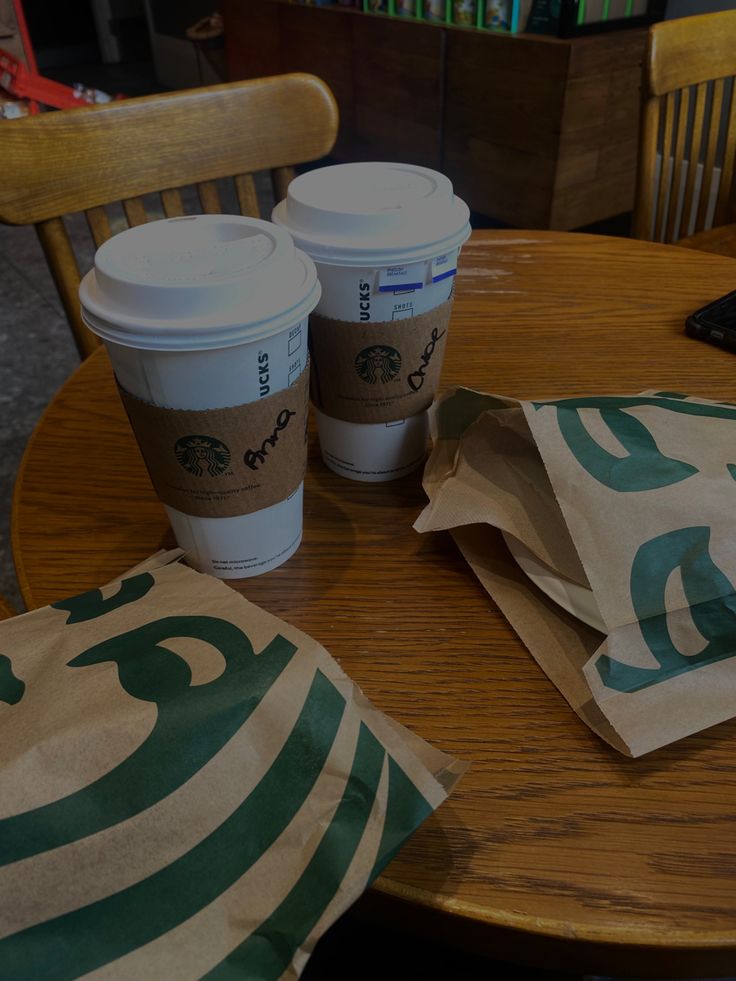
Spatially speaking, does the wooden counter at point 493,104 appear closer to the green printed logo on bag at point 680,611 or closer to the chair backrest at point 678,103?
the chair backrest at point 678,103

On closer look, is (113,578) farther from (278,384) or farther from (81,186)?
(81,186)

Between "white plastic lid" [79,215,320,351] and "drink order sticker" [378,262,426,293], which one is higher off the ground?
"white plastic lid" [79,215,320,351]

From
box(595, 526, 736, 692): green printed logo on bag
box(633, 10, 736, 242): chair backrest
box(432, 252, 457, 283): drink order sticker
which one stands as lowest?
box(633, 10, 736, 242): chair backrest

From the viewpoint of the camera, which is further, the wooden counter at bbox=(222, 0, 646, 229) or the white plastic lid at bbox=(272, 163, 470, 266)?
the wooden counter at bbox=(222, 0, 646, 229)

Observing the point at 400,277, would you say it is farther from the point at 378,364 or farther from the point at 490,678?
the point at 490,678

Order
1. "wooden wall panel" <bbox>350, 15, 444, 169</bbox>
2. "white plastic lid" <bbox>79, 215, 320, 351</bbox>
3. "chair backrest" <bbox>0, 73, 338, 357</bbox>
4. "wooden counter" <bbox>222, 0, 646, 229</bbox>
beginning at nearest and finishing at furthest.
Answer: "white plastic lid" <bbox>79, 215, 320, 351</bbox>
"chair backrest" <bbox>0, 73, 338, 357</bbox>
"wooden counter" <bbox>222, 0, 646, 229</bbox>
"wooden wall panel" <bbox>350, 15, 444, 169</bbox>

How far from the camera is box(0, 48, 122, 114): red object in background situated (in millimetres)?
2666

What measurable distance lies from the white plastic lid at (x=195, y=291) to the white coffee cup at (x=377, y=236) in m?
0.04

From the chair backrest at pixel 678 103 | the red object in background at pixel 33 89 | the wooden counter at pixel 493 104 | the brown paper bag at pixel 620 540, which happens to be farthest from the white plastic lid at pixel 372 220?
the red object in background at pixel 33 89

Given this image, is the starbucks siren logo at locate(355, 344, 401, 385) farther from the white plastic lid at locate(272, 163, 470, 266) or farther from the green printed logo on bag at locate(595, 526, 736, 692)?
the green printed logo on bag at locate(595, 526, 736, 692)

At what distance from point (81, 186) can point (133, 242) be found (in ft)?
1.84

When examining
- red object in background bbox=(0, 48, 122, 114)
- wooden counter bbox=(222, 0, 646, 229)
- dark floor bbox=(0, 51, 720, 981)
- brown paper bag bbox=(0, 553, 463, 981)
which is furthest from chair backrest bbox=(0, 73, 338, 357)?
red object in background bbox=(0, 48, 122, 114)

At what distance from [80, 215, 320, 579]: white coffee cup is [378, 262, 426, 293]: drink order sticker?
0.20 feet

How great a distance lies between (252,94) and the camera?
1075mm
